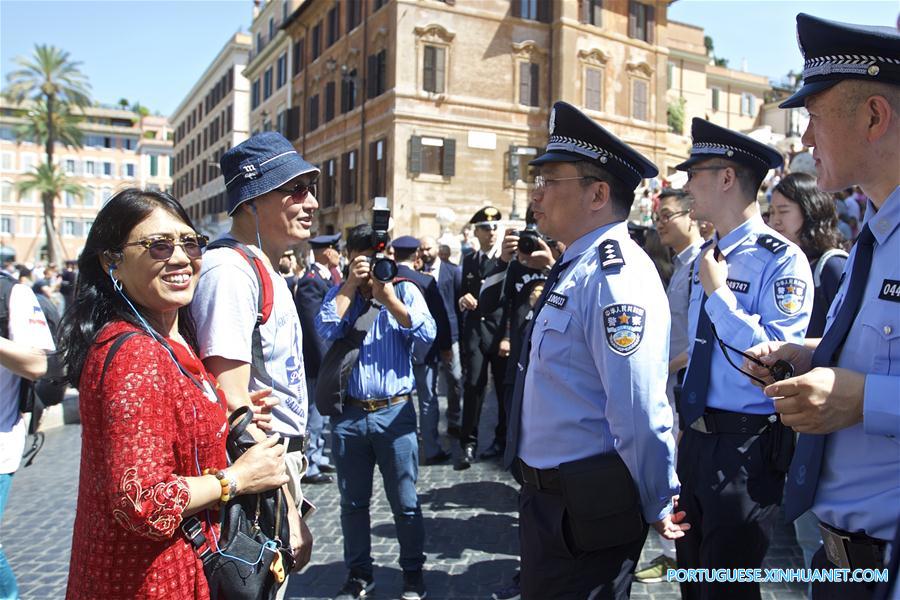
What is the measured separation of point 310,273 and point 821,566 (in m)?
6.34

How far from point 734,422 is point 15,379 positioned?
343 centimetres

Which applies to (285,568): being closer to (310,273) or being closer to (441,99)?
(310,273)

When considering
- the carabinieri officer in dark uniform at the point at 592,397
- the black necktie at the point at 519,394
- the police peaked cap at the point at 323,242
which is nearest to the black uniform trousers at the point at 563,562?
the carabinieri officer in dark uniform at the point at 592,397

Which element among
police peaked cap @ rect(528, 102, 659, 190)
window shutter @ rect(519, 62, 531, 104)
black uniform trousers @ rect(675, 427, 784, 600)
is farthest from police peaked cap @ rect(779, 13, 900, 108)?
window shutter @ rect(519, 62, 531, 104)

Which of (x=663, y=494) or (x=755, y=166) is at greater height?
(x=755, y=166)

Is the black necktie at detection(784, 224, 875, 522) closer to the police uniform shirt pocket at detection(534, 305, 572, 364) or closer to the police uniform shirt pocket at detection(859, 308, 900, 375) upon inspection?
the police uniform shirt pocket at detection(859, 308, 900, 375)

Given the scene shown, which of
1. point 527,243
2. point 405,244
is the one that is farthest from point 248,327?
point 405,244

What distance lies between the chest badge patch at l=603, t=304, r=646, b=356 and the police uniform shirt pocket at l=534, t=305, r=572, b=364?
0.60 feet

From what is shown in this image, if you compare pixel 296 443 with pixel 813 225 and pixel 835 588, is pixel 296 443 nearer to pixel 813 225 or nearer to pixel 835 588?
pixel 835 588

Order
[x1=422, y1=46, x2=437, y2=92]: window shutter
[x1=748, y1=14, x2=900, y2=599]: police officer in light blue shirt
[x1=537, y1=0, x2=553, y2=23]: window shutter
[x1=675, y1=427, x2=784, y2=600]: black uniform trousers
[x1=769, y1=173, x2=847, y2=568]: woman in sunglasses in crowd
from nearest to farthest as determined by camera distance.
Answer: [x1=748, y1=14, x2=900, y2=599]: police officer in light blue shirt < [x1=675, y1=427, x2=784, y2=600]: black uniform trousers < [x1=769, y1=173, x2=847, y2=568]: woman in sunglasses in crowd < [x1=422, y1=46, x2=437, y2=92]: window shutter < [x1=537, y1=0, x2=553, y2=23]: window shutter

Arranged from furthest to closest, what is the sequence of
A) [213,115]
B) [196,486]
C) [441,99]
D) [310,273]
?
Answer: [213,115], [441,99], [310,273], [196,486]

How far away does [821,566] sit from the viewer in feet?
6.58

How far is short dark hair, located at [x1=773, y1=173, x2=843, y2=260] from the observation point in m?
3.99

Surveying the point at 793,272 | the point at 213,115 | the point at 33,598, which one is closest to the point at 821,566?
the point at 793,272
